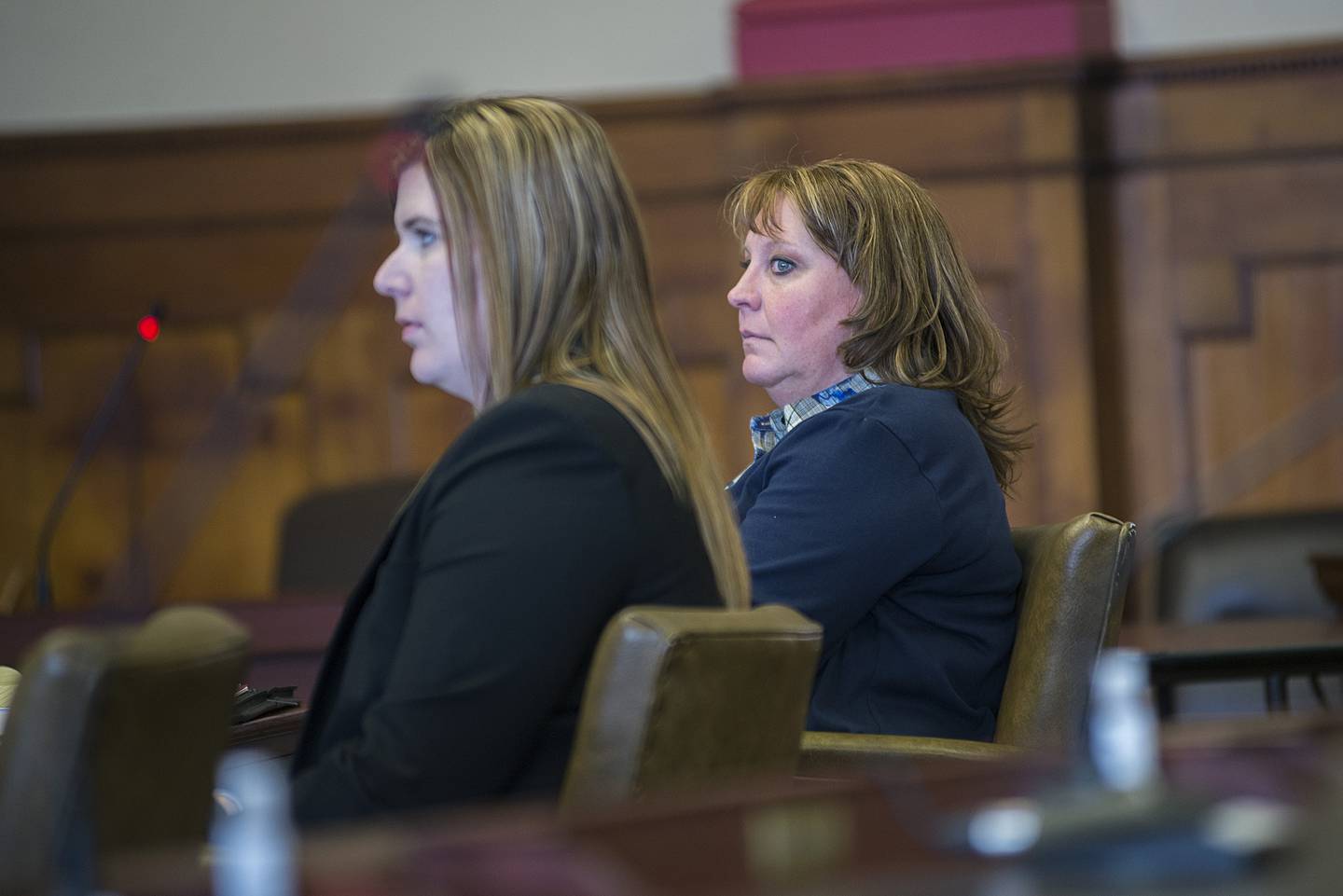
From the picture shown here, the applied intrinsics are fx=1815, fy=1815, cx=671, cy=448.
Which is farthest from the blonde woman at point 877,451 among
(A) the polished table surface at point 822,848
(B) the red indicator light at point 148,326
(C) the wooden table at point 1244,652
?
(B) the red indicator light at point 148,326

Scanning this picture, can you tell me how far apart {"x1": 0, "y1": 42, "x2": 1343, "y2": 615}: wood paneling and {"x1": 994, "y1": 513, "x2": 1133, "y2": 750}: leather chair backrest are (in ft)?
6.34

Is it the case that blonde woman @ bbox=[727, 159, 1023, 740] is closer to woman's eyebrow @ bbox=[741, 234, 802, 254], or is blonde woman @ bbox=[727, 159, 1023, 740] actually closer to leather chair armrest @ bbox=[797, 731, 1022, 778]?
woman's eyebrow @ bbox=[741, 234, 802, 254]

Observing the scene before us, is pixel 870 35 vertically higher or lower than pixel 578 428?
higher

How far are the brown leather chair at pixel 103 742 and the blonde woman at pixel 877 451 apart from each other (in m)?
0.89

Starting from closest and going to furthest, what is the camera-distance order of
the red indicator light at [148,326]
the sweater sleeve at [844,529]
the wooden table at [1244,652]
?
the sweater sleeve at [844,529] < the wooden table at [1244,652] < the red indicator light at [148,326]

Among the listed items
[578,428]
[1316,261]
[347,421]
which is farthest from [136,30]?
[578,428]

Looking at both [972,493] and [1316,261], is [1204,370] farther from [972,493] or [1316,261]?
[972,493]

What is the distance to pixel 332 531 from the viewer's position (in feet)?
13.1

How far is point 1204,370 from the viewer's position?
4.29m

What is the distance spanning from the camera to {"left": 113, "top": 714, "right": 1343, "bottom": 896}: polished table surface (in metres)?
0.72

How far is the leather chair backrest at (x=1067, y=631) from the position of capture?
2.05 m

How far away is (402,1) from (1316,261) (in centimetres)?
236

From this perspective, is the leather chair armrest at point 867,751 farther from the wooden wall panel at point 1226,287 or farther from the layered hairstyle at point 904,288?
the wooden wall panel at point 1226,287

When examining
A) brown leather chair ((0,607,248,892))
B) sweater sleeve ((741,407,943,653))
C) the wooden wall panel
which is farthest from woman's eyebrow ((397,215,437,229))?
the wooden wall panel
